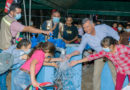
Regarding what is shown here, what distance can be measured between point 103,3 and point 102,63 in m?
7.49

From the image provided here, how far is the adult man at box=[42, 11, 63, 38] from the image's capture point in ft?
14.4

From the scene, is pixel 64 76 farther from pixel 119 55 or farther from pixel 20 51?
pixel 119 55

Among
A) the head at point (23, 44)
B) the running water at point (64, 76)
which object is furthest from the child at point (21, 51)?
the running water at point (64, 76)

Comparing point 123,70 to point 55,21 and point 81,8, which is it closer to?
point 55,21

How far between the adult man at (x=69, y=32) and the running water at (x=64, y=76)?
2.16 meters

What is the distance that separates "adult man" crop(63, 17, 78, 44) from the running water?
216cm

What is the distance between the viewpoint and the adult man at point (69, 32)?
17.7 ft

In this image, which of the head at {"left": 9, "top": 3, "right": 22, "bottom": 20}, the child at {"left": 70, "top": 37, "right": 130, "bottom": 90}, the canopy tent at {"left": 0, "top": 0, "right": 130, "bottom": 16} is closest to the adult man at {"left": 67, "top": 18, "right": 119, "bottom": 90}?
the child at {"left": 70, "top": 37, "right": 130, "bottom": 90}

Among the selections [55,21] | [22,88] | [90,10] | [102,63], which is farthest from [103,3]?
[22,88]

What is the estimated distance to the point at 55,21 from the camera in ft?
14.5

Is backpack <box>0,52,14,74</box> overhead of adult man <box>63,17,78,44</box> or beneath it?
beneath

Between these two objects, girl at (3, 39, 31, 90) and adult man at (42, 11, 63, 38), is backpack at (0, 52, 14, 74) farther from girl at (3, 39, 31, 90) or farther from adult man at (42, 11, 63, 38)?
adult man at (42, 11, 63, 38)

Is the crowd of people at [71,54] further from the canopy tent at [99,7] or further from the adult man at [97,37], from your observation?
the canopy tent at [99,7]

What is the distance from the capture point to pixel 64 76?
328 centimetres
